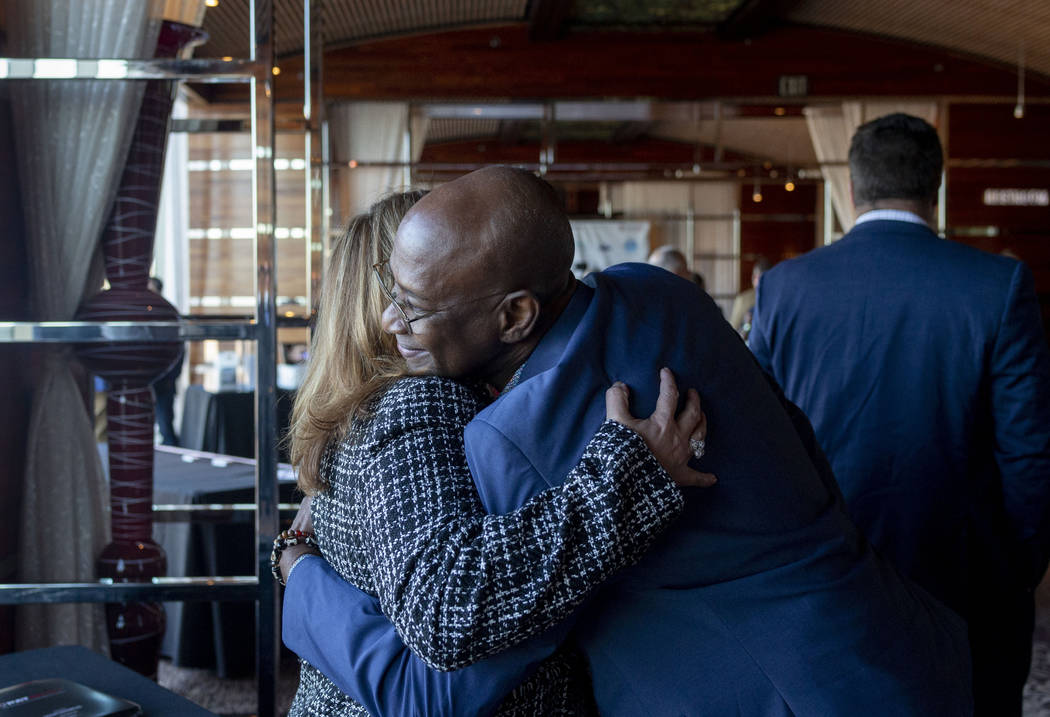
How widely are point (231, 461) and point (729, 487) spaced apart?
3.27 meters

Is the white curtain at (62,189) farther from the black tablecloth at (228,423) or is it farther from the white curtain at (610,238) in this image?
the white curtain at (610,238)

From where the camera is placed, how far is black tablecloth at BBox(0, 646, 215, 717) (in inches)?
59.2

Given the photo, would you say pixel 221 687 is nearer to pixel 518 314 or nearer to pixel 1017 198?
pixel 518 314

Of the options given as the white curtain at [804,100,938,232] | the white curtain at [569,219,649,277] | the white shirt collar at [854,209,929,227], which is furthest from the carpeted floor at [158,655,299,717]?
the white curtain at [569,219,649,277]

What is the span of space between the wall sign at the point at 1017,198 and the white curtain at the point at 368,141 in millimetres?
6201

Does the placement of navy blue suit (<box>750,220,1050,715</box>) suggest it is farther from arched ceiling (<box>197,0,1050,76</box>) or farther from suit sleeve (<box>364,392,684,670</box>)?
arched ceiling (<box>197,0,1050,76</box>)

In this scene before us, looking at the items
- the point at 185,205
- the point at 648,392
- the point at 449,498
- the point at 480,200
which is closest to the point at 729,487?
the point at 648,392

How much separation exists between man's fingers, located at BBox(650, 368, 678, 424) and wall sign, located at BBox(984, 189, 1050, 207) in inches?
436

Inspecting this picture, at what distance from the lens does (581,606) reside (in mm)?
1110

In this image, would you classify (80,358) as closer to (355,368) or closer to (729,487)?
(355,368)

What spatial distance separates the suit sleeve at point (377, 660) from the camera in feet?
3.68

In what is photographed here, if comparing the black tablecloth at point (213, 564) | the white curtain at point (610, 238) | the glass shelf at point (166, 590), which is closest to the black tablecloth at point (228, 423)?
the black tablecloth at point (213, 564)

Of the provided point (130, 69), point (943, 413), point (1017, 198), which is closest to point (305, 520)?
point (130, 69)

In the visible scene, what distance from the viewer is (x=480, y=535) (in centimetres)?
104
